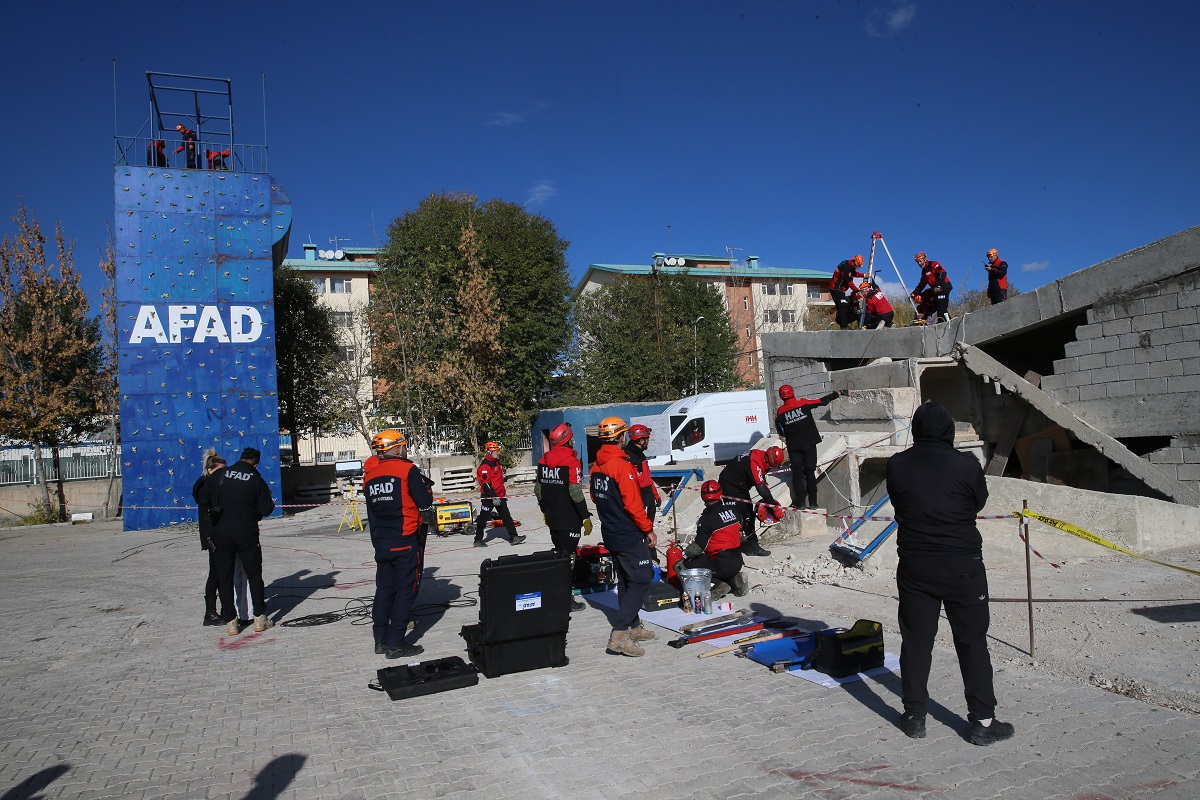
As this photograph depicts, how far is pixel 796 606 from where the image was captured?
7.94 meters

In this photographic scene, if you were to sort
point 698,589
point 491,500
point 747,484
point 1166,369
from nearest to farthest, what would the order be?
point 698,589, point 1166,369, point 747,484, point 491,500

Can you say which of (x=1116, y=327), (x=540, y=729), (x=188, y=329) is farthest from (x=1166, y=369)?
(x=188, y=329)

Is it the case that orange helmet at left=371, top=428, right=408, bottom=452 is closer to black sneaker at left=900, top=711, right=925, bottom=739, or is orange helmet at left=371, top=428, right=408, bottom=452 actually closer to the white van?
black sneaker at left=900, top=711, right=925, bottom=739

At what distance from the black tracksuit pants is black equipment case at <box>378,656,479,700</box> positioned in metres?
3.08

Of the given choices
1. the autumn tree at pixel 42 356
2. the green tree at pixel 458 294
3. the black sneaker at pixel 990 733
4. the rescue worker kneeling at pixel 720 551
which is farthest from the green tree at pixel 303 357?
the black sneaker at pixel 990 733

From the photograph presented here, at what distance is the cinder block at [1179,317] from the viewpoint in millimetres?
10109

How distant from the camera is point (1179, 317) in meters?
10.2

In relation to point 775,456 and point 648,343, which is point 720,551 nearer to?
point 775,456

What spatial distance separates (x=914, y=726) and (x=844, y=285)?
1283 centimetres

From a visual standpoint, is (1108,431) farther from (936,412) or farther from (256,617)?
(256,617)

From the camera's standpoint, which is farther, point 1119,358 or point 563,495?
point 1119,358

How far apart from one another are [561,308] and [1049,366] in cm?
2157

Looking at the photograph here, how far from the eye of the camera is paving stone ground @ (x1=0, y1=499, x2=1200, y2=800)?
4.09 meters

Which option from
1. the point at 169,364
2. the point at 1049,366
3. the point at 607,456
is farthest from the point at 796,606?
the point at 169,364
